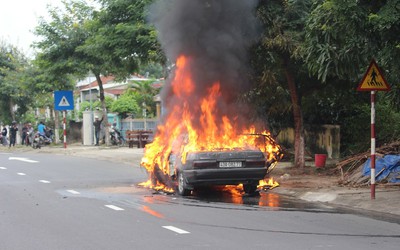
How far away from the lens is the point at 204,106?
1427cm

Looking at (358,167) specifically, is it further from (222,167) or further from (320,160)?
(222,167)

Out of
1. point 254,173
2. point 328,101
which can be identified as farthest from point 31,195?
point 328,101

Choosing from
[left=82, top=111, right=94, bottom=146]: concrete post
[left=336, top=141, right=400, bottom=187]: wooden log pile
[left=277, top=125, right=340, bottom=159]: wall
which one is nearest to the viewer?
[left=336, top=141, right=400, bottom=187]: wooden log pile

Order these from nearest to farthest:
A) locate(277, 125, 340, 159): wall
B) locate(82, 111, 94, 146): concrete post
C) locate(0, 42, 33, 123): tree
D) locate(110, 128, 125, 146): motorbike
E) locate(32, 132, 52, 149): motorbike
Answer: locate(277, 125, 340, 159): wall < locate(110, 128, 125, 146): motorbike < locate(32, 132, 52, 149): motorbike < locate(82, 111, 94, 146): concrete post < locate(0, 42, 33, 123): tree

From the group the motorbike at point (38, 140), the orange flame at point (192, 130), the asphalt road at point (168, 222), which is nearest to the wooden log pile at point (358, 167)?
the orange flame at point (192, 130)

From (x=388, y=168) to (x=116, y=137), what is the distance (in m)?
20.7

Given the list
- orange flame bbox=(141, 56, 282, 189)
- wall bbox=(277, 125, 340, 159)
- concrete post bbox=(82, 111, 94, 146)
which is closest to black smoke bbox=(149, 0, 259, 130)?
orange flame bbox=(141, 56, 282, 189)

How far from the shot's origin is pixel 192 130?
13414 millimetres

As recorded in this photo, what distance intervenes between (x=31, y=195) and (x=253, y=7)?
22.6 feet

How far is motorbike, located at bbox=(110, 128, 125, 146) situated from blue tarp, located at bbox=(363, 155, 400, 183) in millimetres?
20356

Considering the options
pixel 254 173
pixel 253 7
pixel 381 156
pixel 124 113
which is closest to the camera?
pixel 254 173

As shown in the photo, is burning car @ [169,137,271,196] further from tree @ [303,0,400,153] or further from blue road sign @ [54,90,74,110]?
blue road sign @ [54,90,74,110]

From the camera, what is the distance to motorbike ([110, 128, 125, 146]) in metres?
32.2

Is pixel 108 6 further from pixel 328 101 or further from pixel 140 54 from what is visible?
pixel 328 101
